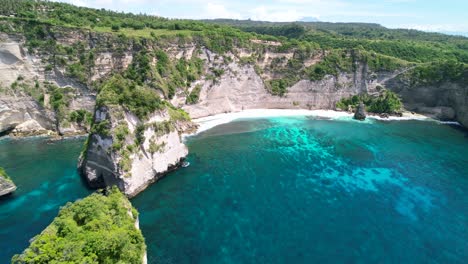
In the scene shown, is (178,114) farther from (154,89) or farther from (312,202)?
(312,202)

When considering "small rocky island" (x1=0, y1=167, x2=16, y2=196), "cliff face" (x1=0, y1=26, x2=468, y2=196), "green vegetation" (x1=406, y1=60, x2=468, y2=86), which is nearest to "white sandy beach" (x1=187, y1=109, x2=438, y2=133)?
"cliff face" (x1=0, y1=26, x2=468, y2=196)

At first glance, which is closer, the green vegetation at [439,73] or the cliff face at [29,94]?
the cliff face at [29,94]

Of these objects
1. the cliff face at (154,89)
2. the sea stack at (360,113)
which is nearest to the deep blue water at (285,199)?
the cliff face at (154,89)

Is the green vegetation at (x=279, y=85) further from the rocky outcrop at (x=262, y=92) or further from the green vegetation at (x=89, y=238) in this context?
the green vegetation at (x=89, y=238)

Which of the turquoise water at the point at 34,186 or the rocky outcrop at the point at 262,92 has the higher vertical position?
the rocky outcrop at the point at 262,92

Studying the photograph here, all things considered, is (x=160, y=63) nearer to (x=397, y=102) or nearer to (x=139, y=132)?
(x=139, y=132)

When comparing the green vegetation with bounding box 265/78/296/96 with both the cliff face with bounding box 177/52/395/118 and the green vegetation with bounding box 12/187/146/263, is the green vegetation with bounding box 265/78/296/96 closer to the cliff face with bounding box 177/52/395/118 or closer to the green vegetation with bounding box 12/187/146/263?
the cliff face with bounding box 177/52/395/118
